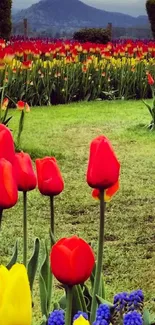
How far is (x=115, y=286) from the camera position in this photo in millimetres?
4051

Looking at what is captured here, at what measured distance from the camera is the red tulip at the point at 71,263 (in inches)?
56.8

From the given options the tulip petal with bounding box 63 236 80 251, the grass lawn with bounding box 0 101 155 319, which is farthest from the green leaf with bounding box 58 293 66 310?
the grass lawn with bounding box 0 101 155 319

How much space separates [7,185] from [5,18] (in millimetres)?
18237

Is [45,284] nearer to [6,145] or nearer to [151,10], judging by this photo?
[6,145]

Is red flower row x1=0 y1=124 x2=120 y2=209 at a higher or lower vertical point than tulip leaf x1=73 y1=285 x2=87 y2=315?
higher

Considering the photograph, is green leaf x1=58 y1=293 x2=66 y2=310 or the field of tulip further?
the field of tulip

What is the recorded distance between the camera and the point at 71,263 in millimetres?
1443

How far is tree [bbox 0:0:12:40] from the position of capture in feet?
62.6

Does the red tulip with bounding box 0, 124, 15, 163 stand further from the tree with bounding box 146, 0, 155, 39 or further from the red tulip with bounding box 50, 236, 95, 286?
the tree with bounding box 146, 0, 155, 39

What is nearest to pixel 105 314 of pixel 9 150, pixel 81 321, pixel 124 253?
pixel 9 150

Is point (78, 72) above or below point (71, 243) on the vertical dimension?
below

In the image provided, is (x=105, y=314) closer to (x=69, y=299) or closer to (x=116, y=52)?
(x=69, y=299)

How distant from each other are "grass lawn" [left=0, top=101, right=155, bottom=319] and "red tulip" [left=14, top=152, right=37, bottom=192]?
73.5 inches

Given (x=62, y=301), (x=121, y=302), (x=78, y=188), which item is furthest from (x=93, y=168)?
(x=78, y=188)
